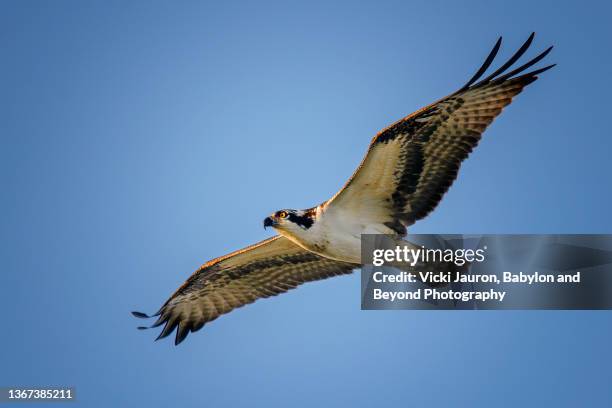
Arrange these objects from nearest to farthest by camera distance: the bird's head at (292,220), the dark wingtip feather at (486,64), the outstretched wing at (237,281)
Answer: the dark wingtip feather at (486,64) → the bird's head at (292,220) → the outstretched wing at (237,281)

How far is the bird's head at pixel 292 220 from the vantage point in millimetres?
12375

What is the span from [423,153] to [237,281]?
4.10 meters

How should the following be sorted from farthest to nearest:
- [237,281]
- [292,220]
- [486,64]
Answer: [237,281] < [292,220] < [486,64]

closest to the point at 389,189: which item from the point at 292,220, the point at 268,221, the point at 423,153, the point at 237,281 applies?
the point at 423,153

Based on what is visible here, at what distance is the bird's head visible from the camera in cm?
1238

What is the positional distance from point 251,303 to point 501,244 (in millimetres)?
4119

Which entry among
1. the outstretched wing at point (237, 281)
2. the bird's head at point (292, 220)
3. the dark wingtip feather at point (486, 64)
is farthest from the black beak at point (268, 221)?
the dark wingtip feather at point (486, 64)

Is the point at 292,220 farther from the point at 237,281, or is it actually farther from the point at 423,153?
the point at 237,281

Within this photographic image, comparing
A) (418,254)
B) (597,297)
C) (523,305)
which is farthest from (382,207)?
(597,297)

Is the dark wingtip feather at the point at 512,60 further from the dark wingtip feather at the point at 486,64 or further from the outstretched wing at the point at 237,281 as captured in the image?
the outstretched wing at the point at 237,281

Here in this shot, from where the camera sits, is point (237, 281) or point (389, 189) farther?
point (237, 281)

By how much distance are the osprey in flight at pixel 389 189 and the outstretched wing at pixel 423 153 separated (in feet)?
0.04

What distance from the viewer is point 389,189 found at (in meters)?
12.5

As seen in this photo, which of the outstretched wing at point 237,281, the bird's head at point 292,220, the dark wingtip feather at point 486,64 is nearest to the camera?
the dark wingtip feather at point 486,64
